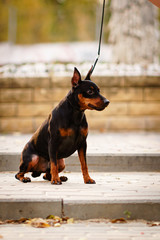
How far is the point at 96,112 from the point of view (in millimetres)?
9125

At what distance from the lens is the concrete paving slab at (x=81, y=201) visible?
3.63 m

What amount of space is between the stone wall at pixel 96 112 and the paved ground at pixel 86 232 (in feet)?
18.7

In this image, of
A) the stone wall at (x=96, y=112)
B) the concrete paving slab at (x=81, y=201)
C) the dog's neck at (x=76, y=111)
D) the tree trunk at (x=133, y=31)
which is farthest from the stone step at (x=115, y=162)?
the tree trunk at (x=133, y=31)

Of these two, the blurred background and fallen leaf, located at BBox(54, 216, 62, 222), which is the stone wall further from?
fallen leaf, located at BBox(54, 216, 62, 222)

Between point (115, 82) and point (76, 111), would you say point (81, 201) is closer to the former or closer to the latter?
point (76, 111)

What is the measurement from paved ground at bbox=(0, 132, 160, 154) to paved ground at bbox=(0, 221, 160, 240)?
8.11 feet

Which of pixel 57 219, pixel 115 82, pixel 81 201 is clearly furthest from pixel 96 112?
pixel 57 219

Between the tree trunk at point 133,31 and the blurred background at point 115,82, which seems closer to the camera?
the blurred background at point 115,82

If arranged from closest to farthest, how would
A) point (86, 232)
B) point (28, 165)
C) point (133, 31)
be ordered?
1. point (86, 232)
2. point (28, 165)
3. point (133, 31)

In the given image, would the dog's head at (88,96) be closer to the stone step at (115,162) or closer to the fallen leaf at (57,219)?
the fallen leaf at (57,219)

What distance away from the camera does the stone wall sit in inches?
355

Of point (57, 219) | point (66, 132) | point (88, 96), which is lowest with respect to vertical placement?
point (57, 219)

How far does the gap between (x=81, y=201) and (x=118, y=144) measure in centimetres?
348

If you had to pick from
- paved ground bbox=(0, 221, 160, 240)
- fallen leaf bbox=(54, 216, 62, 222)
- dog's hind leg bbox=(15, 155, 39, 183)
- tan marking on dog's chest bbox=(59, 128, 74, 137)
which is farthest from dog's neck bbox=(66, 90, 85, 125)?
paved ground bbox=(0, 221, 160, 240)
